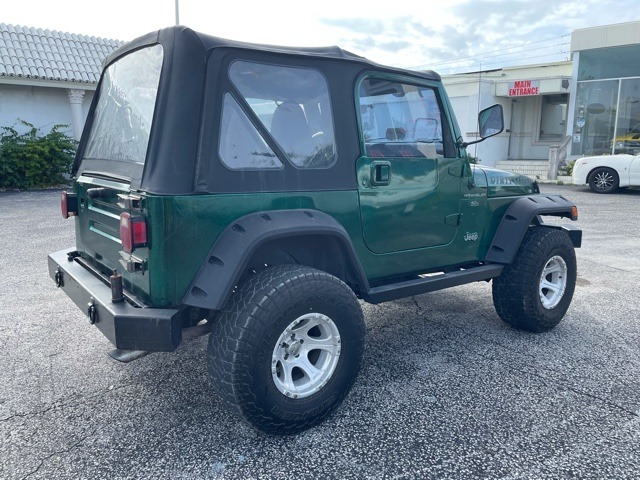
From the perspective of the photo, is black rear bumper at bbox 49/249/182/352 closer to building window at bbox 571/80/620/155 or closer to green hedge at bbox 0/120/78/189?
green hedge at bbox 0/120/78/189

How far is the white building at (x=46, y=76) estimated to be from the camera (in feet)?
52.2

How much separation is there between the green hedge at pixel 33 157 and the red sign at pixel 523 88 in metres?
17.3

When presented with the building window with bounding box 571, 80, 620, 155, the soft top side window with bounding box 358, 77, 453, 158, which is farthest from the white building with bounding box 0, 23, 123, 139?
the building window with bounding box 571, 80, 620, 155

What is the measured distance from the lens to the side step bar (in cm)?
334

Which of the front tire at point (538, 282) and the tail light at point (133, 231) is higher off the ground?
the tail light at point (133, 231)

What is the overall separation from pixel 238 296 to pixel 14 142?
51.2 feet

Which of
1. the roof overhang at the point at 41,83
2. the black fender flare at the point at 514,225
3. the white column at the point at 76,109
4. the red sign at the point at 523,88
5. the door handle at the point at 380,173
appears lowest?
the black fender flare at the point at 514,225

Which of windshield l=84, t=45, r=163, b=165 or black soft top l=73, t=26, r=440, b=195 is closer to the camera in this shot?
black soft top l=73, t=26, r=440, b=195

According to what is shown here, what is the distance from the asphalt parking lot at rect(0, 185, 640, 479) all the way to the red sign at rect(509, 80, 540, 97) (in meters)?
18.4

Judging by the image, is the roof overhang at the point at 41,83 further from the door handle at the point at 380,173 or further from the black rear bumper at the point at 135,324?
the door handle at the point at 380,173

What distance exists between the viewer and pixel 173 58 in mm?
2635

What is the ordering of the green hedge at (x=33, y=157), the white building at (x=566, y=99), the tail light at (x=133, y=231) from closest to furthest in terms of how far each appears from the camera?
the tail light at (x=133, y=231) → the green hedge at (x=33, y=157) → the white building at (x=566, y=99)

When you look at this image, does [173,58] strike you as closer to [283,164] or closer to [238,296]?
[283,164]

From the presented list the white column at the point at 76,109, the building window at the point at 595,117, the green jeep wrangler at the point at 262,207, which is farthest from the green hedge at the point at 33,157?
the building window at the point at 595,117
